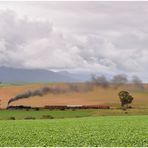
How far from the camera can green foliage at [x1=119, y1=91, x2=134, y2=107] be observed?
96.1 meters

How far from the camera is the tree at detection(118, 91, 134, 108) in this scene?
9606cm

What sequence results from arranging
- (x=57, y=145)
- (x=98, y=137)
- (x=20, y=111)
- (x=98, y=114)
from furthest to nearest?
(x=20, y=111), (x=98, y=114), (x=98, y=137), (x=57, y=145)

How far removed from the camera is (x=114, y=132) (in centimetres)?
4331

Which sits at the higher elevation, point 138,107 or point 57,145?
point 138,107

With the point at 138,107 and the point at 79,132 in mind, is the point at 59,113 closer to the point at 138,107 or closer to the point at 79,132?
the point at 138,107

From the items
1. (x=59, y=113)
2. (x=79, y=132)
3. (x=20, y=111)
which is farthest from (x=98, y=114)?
(x=79, y=132)

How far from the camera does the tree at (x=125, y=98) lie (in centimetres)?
9606

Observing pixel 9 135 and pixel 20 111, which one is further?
pixel 20 111

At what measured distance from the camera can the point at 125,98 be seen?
97000 millimetres

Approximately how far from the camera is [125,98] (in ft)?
318

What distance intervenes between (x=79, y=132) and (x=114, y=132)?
338 centimetres

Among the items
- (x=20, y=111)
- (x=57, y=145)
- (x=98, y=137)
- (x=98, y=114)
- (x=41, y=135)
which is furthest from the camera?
(x=20, y=111)

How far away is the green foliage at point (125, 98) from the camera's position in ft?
315

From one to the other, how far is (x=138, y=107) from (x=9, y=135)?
55.5 m
